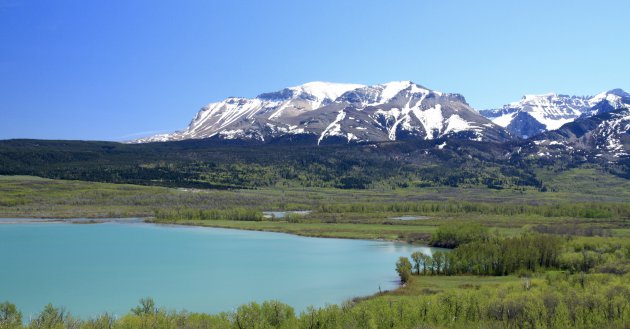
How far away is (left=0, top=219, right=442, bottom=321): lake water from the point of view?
68.4m

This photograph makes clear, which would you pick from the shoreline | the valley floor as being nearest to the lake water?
the shoreline

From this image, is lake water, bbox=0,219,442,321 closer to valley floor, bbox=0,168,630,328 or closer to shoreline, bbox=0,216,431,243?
shoreline, bbox=0,216,431,243

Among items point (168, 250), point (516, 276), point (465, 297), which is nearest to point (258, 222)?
point (168, 250)

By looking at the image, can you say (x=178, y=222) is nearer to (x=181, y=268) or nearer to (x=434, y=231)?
(x=434, y=231)

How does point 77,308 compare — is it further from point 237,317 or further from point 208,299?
point 237,317

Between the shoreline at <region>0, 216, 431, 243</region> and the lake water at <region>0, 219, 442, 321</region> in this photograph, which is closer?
the lake water at <region>0, 219, 442, 321</region>

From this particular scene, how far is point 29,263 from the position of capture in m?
91.8

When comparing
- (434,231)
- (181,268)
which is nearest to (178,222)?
(434,231)

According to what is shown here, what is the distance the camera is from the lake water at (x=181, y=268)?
68375 mm

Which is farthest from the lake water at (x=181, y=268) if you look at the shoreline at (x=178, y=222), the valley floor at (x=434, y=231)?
the valley floor at (x=434, y=231)

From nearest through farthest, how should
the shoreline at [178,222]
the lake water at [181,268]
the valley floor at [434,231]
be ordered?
the valley floor at [434,231] < the lake water at [181,268] < the shoreline at [178,222]

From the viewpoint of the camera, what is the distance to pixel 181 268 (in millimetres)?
90688

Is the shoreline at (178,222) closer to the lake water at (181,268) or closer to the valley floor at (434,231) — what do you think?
the valley floor at (434,231)

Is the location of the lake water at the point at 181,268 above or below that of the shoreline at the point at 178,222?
below
